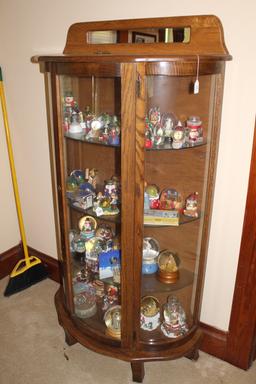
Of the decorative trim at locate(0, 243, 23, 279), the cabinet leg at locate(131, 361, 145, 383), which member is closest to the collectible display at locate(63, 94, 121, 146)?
the cabinet leg at locate(131, 361, 145, 383)

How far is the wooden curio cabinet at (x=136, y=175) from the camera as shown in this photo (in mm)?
1134

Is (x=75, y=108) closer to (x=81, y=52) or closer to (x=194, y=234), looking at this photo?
(x=81, y=52)

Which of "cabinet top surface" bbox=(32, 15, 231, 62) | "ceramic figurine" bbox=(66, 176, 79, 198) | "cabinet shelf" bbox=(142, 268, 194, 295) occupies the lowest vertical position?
"cabinet shelf" bbox=(142, 268, 194, 295)

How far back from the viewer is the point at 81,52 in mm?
1441

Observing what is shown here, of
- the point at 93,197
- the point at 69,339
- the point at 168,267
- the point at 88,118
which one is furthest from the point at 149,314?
the point at 88,118

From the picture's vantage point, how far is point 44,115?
5.95ft

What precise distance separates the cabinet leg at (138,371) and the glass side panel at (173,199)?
113 millimetres

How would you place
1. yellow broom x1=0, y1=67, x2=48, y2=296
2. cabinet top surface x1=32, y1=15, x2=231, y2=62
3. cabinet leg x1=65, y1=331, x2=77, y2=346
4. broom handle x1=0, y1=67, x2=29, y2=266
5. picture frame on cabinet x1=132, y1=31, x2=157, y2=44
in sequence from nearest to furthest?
cabinet top surface x1=32, y1=15, x2=231, y2=62 < picture frame on cabinet x1=132, y1=31, x2=157, y2=44 < cabinet leg x1=65, y1=331, x2=77, y2=346 < broom handle x1=0, y1=67, x2=29, y2=266 < yellow broom x1=0, y1=67, x2=48, y2=296

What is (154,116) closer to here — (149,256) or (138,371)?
(149,256)

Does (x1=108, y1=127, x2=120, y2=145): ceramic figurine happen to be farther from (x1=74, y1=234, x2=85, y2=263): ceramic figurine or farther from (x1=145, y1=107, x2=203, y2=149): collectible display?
(x1=74, y1=234, x2=85, y2=263): ceramic figurine

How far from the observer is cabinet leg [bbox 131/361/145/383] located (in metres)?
1.47

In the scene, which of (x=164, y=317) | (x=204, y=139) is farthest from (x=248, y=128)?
(x=164, y=317)

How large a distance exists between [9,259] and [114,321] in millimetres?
1029

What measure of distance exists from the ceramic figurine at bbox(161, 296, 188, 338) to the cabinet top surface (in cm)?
110
